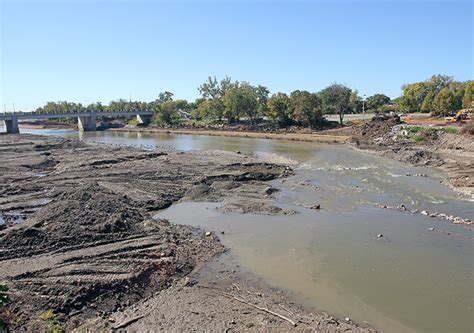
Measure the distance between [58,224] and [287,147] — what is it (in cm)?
4006

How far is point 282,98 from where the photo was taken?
252ft

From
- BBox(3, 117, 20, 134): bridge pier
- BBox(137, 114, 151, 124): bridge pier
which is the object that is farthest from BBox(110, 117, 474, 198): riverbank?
BBox(3, 117, 20, 134): bridge pier

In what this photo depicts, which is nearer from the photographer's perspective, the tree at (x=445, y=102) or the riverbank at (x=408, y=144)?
the riverbank at (x=408, y=144)

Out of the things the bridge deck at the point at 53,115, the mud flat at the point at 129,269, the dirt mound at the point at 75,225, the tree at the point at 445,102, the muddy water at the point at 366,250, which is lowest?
the muddy water at the point at 366,250

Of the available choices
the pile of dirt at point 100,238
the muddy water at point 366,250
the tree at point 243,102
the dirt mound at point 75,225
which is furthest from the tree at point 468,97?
the dirt mound at point 75,225

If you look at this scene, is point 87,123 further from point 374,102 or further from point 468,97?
point 468,97

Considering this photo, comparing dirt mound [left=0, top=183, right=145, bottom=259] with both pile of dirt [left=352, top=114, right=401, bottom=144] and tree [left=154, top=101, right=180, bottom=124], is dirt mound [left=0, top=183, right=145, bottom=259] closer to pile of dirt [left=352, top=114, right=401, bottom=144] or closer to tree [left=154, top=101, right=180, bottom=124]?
pile of dirt [left=352, top=114, right=401, bottom=144]

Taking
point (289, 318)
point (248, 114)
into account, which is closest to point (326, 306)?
point (289, 318)

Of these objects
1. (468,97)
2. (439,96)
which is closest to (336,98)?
(439,96)

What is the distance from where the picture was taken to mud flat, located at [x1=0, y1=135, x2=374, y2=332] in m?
11.0

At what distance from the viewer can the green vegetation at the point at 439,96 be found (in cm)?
6456

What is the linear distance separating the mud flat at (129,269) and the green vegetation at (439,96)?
2064 inches

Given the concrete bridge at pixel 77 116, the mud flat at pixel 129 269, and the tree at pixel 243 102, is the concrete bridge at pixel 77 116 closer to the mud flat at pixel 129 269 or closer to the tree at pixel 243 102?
the tree at pixel 243 102

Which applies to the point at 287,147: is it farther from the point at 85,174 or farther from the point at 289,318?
the point at 289,318
